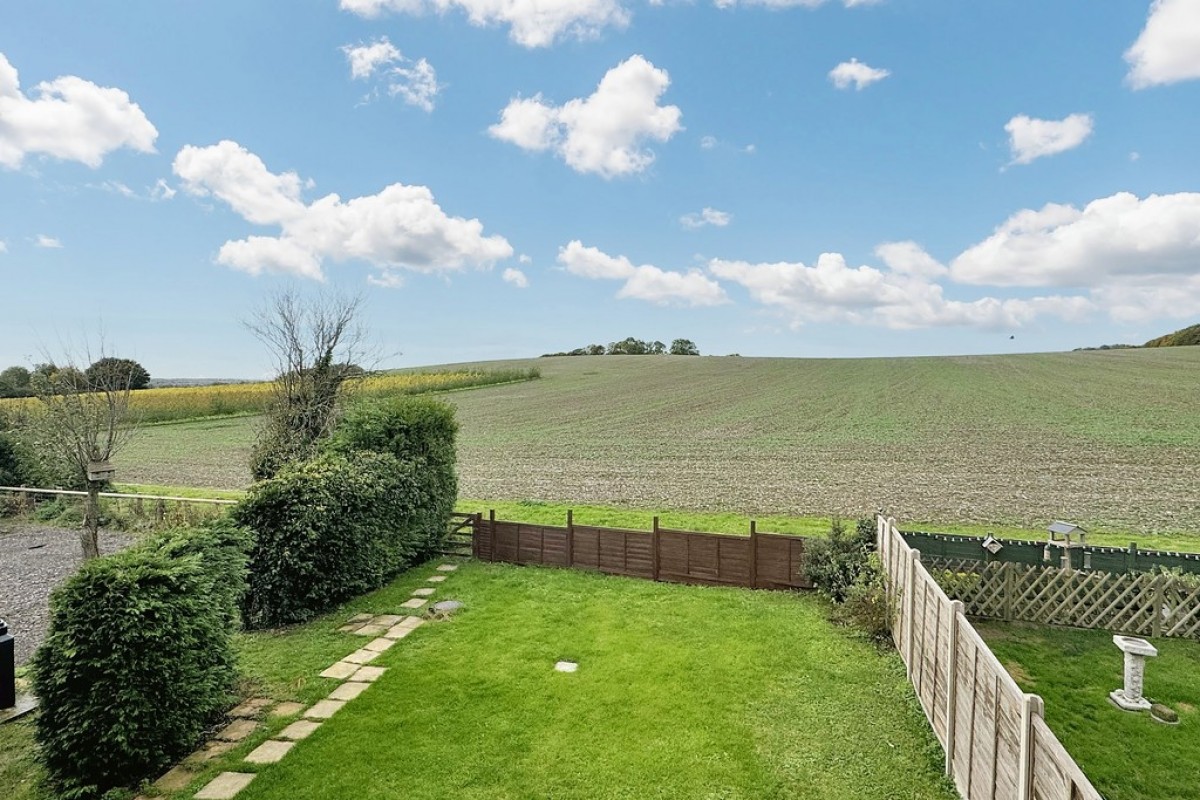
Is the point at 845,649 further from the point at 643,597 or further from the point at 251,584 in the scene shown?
the point at 251,584

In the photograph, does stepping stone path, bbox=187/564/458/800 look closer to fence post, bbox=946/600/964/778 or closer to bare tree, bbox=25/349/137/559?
bare tree, bbox=25/349/137/559

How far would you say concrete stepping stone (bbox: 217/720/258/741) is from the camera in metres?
5.84

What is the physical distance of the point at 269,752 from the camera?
5555 mm

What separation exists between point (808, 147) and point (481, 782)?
19909 mm

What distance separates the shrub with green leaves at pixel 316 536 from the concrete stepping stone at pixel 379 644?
5.25ft

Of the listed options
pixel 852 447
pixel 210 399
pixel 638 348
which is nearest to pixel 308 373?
pixel 852 447

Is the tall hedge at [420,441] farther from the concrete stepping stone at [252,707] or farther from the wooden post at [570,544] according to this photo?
the concrete stepping stone at [252,707]

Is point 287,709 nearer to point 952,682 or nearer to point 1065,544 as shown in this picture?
point 952,682

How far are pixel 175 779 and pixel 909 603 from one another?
7462 mm

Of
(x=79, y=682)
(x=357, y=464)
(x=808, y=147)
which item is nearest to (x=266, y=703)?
(x=79, y=682)

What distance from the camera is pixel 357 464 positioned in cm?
1039

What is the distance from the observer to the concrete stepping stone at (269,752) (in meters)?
5.42

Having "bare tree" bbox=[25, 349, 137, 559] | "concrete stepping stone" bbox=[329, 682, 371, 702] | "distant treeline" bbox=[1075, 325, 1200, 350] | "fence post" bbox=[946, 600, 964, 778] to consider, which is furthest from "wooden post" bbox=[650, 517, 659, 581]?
"distant treeline" bbox=[1075, 325, 1200, 350]

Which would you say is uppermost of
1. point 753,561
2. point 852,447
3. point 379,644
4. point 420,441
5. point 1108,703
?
point 420,441
